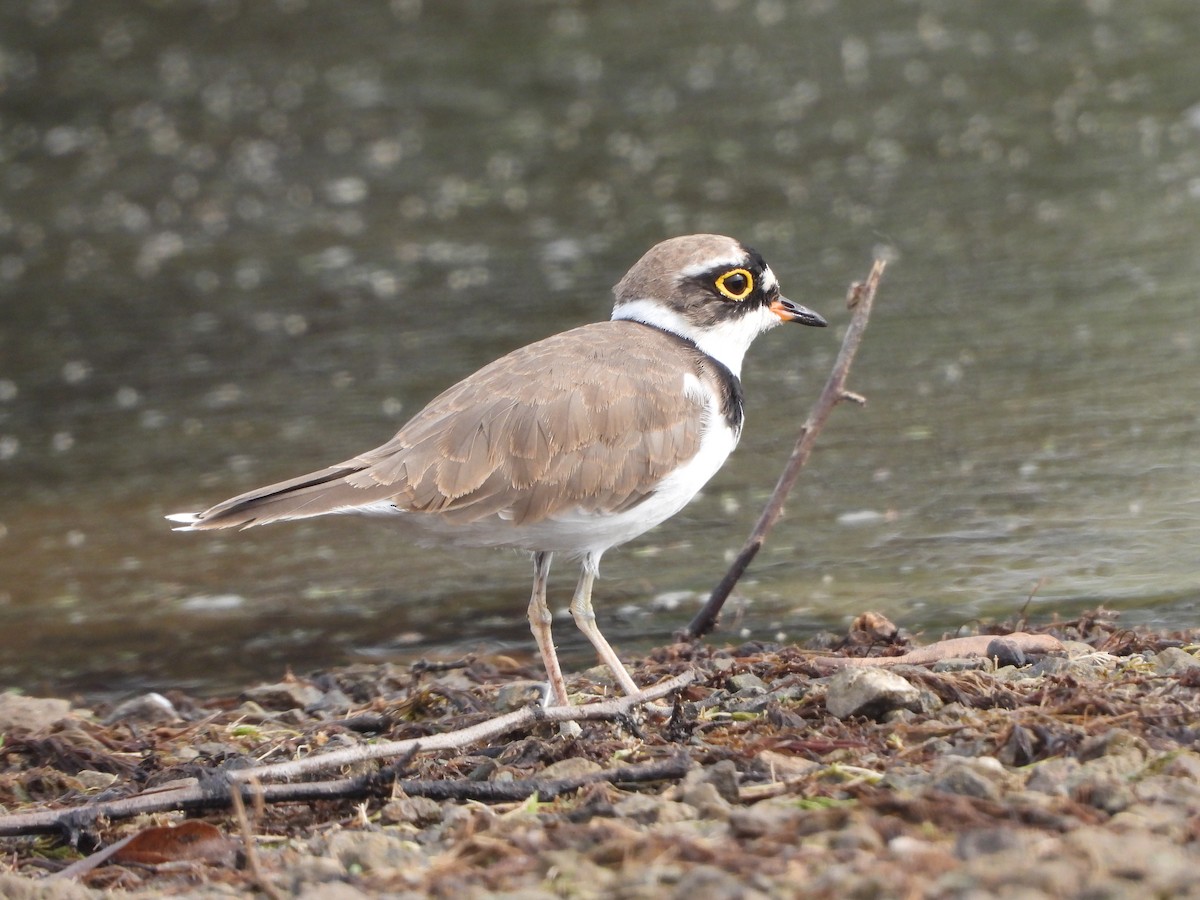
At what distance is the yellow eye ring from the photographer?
20.9 feet

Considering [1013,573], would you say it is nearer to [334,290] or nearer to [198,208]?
[334,290]

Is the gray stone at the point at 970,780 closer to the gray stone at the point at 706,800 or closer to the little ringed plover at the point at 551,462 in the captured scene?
the gray stone at the point at 706,800

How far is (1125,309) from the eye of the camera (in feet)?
34.4

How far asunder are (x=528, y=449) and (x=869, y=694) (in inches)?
56.0

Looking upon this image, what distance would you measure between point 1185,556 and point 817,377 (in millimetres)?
3587

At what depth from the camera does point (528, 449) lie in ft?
18.2

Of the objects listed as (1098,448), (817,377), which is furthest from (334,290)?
(1098,448)

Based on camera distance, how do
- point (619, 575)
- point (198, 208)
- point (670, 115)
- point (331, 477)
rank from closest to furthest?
point (331, 477) < point (619, 575) < point (198, 208) < point (670, 115)

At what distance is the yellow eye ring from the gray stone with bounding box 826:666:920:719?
1899 millimetres

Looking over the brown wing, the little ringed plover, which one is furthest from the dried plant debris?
the brown wing

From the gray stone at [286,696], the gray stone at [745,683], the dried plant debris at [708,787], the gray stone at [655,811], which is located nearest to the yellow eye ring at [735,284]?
the dried plant debris at [708,787]

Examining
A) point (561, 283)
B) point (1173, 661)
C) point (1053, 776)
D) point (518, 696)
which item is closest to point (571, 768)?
point (518, 696)

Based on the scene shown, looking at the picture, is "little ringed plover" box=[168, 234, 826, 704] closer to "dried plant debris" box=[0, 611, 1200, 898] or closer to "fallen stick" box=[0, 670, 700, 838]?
"dried plant debris" box=[0, 611, 1200, 898]

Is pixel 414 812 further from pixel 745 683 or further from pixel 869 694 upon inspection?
pixel 745 683
